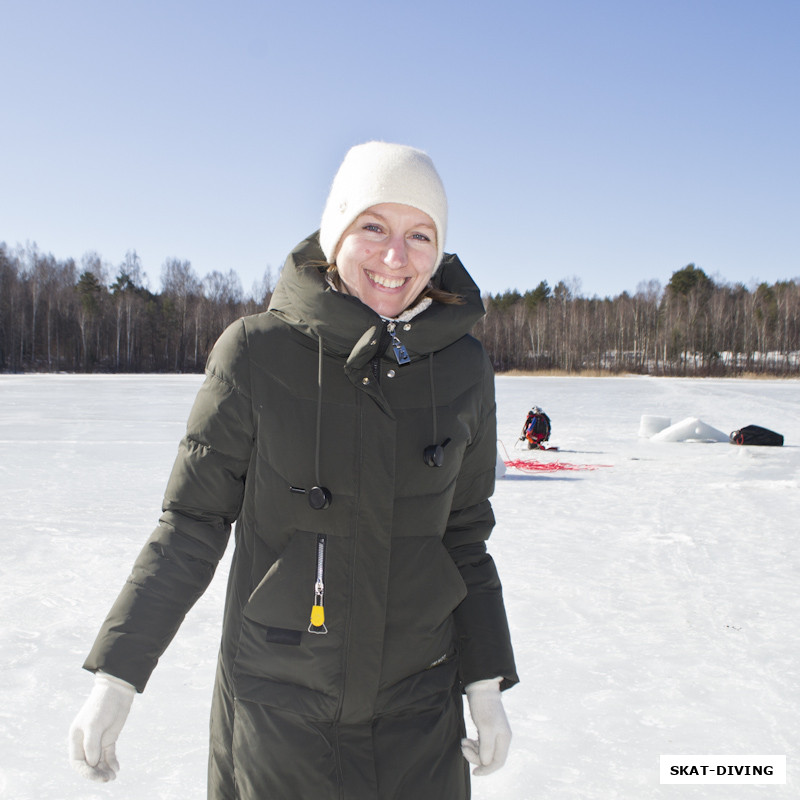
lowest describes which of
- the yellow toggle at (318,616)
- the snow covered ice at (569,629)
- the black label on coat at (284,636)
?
the snow covered ice at (569,629)

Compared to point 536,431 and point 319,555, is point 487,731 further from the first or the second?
point 536,431

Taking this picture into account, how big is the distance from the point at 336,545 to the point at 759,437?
370 inches

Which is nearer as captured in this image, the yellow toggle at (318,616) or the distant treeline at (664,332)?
the yellow toggle at (318,616)

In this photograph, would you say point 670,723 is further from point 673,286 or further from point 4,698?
point 673,286

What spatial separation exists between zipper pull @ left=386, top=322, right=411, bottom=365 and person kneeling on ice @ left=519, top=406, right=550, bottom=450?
7959 mm

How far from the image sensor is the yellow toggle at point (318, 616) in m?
1.16

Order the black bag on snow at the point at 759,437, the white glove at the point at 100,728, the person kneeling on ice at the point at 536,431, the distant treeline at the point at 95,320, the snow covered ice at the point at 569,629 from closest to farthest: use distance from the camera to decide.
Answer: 1. the white glove at the point at 100,728
2. the snow covered ice at the point at 569,629
3. the person kneeling on ice at the point at 536,431
4. the black bag on snow at the point at 759,437
5. the distant treeline at the point at 95,320

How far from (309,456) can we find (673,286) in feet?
226

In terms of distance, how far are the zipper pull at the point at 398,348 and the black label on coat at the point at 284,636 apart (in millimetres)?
468

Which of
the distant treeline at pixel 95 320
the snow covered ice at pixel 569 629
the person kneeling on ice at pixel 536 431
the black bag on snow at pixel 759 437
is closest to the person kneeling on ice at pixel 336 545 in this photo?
the snow covered ice at pixel 569 629

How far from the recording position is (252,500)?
1.26 metres

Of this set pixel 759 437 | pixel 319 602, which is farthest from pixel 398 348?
pixel 759 437

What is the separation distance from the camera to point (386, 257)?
1311mm

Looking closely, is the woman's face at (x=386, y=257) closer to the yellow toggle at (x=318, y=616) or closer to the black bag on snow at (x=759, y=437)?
the yellow toggle at (x=318, y=616)
